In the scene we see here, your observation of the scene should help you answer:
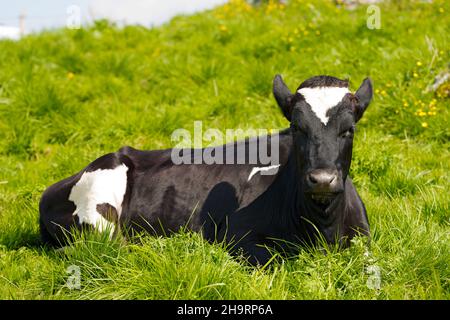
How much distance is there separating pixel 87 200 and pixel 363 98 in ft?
9.37

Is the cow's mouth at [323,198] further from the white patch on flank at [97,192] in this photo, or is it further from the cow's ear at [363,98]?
the white patch on flank at [97,192]

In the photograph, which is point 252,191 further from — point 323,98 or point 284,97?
point 323,98

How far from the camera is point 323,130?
4.51 m

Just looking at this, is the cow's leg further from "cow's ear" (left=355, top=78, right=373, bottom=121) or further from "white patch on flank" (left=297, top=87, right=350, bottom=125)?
"cow's ear" (left=355, top=78, right=373, bottom=121)

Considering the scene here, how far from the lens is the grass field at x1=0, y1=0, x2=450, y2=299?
4277 mm

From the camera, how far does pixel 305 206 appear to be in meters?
4.94

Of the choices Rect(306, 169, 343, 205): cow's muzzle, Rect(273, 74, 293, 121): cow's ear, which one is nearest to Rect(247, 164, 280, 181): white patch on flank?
Rect(273, 74, 293, 121): cow's ear

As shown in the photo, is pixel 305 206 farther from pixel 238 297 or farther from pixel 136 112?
pixel 136 112

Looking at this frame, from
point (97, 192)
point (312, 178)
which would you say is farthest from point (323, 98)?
point (97, 192)

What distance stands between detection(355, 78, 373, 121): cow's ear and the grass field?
1004 mm

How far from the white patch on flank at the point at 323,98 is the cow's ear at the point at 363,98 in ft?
0.51

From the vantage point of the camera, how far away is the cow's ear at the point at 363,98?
482 cm

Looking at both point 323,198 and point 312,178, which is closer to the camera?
point 312,178
